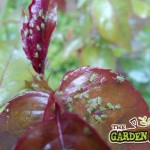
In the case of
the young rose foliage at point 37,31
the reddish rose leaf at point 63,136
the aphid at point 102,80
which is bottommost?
the reddish rose leaf at point 63,136

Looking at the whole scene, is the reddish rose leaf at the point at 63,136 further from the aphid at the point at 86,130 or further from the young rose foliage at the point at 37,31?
the young rose foliage at the point at 37,31

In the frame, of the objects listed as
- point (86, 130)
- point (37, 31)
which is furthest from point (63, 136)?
point (37, 31)

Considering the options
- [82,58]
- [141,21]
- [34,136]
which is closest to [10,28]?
[82,58]

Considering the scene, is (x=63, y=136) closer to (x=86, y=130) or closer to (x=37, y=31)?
(x=86, y=130)

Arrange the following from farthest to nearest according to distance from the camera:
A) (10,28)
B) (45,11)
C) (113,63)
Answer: (10,28)
(113,63)
(45,11)

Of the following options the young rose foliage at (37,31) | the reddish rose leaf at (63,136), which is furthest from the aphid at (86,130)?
the young rose foliage at (37,31)

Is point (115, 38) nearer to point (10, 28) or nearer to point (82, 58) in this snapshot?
point (82, 58)

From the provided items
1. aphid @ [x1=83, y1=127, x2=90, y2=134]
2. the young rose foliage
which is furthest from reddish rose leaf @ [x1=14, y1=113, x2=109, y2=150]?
the young rose foliage

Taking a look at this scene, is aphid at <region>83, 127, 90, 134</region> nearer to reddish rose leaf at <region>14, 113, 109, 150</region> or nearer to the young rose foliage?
reddish rose leaf at <region>14, 113, 109, 150</region>
